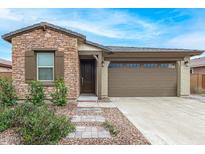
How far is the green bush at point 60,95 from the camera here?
10.5 m

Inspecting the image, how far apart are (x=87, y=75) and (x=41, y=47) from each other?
17.1 ft

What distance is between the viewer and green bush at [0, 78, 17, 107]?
34.6 ft

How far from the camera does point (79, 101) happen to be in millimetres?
11875

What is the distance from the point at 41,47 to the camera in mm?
11219

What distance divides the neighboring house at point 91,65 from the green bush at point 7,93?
56 cm

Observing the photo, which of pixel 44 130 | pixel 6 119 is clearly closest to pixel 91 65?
pixel 6 119

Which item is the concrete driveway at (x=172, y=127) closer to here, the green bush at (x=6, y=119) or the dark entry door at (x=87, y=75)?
the green bush at (x=6, y=119)

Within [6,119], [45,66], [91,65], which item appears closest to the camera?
[6,119]

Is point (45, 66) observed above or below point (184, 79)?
above

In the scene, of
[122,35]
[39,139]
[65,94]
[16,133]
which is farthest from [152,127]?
[122,35]

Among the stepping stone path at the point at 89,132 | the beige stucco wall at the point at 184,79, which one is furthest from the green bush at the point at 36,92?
the beige stucco wall at the point at 184,79

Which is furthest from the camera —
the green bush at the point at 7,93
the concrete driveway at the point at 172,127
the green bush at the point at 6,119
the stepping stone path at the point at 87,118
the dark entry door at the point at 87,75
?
the dark entry door at the point at 87,75

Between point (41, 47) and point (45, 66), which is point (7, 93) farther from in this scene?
point (41, 47)
